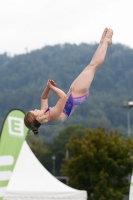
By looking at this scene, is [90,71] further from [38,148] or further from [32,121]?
[38,148]

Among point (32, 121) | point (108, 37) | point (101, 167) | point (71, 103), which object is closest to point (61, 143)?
point (101, 167)

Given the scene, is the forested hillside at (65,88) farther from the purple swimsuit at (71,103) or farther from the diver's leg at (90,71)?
the purple swimsuit at (71,103)

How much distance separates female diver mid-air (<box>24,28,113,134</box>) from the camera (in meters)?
13.0

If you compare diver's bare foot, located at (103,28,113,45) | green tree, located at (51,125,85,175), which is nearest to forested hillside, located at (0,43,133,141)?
green tree, located at (51,125,85,175)

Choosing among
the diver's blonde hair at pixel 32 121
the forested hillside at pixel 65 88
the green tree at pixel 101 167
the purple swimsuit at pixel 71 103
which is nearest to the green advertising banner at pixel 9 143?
the purple swimsuit at pixel 71 103

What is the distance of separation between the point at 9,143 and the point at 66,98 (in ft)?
29.4

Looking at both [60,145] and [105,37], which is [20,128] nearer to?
[105,37]

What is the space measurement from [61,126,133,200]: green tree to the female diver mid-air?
32064 mm

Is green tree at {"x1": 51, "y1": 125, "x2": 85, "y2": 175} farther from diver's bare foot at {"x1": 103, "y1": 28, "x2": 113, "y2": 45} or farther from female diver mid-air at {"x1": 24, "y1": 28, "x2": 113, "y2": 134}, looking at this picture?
female diver mid-air at {"x1": 24, "y1": 28, "x2": 113, "y2": 134}

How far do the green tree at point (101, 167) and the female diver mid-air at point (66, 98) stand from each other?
105 ft

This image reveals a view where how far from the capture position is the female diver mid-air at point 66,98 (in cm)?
1295

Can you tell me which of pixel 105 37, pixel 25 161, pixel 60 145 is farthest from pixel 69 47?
pixel 105 37

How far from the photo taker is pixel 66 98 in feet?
42.5

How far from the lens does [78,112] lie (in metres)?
186
